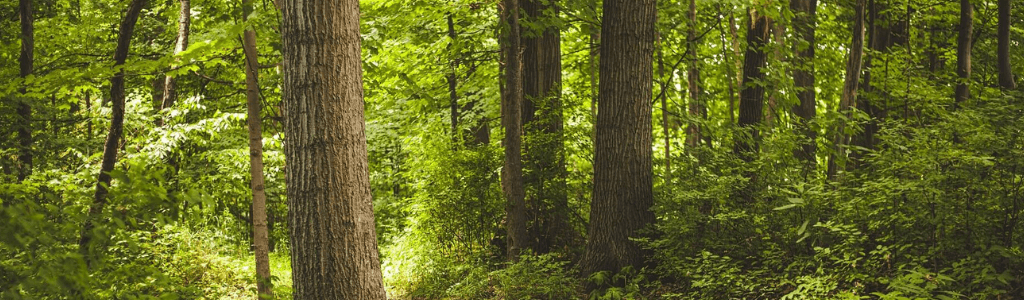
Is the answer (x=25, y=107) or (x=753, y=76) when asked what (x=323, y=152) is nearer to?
(x=753, y=76)

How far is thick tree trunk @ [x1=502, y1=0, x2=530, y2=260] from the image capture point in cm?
795

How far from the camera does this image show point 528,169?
920cm

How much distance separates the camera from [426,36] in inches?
453

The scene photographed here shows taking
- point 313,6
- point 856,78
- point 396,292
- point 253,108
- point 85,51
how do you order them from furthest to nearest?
point 85,51 → point 396,292 → point 856,78 → point 253,108 → point 313,6

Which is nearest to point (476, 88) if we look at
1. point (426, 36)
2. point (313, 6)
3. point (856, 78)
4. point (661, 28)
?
point (426, 36)

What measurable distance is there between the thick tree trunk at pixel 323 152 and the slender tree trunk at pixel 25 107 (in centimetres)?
824

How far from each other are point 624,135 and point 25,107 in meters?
10.4

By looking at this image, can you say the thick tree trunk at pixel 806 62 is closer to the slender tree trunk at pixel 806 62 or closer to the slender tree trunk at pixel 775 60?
the slender tree trunk at pixel 806 62

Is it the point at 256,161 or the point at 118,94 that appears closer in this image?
the point at 256,161

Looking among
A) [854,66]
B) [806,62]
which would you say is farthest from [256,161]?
[806,62]

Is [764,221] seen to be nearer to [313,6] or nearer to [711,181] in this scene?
[711,181]

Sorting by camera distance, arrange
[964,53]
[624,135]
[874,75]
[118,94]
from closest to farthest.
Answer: [624,135] → [118,94] → [964,53] → [874,75]

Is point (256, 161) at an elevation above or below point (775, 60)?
below

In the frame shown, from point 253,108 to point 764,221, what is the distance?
563 centimetres
